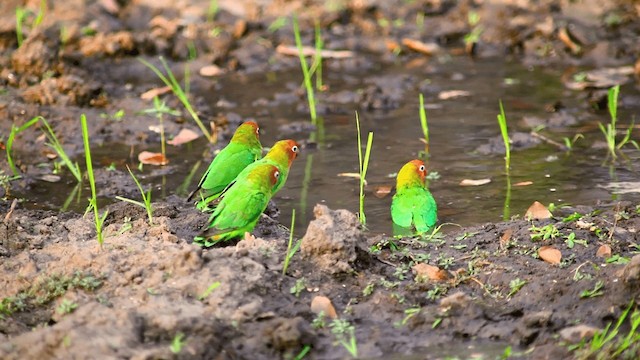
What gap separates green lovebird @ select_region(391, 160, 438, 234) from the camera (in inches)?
227

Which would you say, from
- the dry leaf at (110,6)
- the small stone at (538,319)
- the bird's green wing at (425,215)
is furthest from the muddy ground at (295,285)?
the dry leaf at (110,6)

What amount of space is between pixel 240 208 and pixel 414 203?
1254mm

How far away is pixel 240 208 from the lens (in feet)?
16.5

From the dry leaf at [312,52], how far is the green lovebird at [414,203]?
16.7ft

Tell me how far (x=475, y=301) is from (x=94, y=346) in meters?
1.73

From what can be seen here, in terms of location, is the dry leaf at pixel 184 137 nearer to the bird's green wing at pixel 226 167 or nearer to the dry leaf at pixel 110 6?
the bird's green wing at pixel 226 167

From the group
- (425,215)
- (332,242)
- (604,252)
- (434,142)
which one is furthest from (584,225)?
(434,142)

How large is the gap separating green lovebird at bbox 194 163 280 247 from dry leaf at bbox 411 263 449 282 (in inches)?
34.5

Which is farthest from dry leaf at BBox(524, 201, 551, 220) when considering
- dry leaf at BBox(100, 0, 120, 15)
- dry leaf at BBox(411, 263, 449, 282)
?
dry leaf at BBox(100, 0, 120, 15)

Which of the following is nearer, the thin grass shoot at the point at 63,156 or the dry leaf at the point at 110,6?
the thin grass shoot at the point at 63,156

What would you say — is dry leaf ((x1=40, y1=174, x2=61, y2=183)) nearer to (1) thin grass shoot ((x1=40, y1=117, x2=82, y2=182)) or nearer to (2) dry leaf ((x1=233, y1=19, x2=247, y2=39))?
(1) thin grass shoot ((x1=40, y1=117, x2=82, y2=182))

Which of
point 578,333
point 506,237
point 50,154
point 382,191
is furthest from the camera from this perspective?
point 50,154

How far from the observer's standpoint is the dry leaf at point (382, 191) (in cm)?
670

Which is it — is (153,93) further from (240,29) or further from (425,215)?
(425,215)
